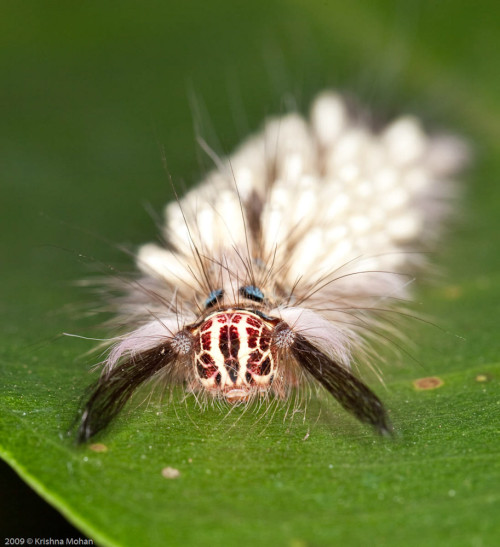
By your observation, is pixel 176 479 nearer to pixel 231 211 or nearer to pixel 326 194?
pixel 231 211

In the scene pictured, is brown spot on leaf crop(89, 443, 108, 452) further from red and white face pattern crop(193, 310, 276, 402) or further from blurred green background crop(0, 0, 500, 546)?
blurred green background crop(0, 0, 500, 546)

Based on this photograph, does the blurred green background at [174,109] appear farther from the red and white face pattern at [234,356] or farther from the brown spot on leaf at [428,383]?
the red and white face pattern at [234,356]

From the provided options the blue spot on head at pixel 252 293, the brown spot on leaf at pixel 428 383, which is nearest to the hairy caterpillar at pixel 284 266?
the blue spot on head at pixel 252 293

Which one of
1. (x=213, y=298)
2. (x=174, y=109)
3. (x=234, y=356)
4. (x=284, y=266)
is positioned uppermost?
(x=174, y=109)

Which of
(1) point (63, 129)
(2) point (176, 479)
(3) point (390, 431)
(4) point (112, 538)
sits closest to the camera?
(4) point (112, 538)

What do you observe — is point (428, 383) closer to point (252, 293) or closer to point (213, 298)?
point (252, 293)

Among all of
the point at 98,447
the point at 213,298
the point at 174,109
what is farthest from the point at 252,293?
the point at 174,109


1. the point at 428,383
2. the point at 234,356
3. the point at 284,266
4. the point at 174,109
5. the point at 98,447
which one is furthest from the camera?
the point at 174,109

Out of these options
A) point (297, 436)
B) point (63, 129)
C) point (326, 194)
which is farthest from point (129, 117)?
point (297, 436)
